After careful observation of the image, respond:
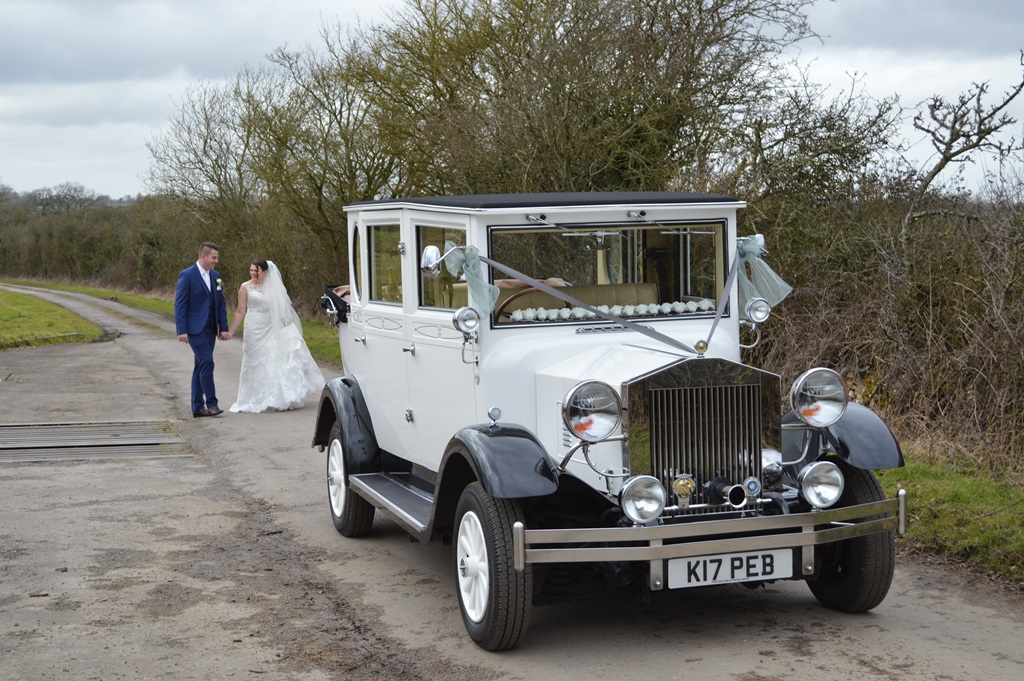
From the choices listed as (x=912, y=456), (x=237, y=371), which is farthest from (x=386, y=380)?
(x=237, y=371)

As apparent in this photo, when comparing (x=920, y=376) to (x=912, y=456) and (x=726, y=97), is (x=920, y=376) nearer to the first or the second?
(x=912, y=456)

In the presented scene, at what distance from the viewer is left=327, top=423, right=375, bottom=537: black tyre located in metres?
7.21

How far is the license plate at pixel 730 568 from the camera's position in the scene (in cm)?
478

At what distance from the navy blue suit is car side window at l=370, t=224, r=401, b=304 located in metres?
6.21

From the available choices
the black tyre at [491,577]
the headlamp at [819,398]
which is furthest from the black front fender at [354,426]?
the headlamp at [819,398]

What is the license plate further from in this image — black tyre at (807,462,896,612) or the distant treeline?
the distant treeline

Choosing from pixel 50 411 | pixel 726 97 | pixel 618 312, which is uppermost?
pixel 726 97

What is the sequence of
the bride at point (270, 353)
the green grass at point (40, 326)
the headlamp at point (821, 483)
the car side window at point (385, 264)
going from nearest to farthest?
1. the headlamp at point (821, 483)
2. the car side window at point (385, 264)
3. the bride at point (270, 353)
4. the green grass at point (40, 326)

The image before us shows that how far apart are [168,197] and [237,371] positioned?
72.4ft

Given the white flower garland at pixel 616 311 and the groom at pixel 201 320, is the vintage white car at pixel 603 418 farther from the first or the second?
the groom at pixel 201 320

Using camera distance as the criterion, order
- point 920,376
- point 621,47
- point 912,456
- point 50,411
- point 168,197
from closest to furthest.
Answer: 1. point 912,456
2. point 920,376
3. point 50,411
4. point 621,47
5. point 168,197

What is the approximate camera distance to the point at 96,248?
6009 cm

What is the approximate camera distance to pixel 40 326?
26.8m

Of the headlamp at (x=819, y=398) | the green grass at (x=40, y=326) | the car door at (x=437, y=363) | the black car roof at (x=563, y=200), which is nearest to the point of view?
the headlamp at (x=819, y=398)
